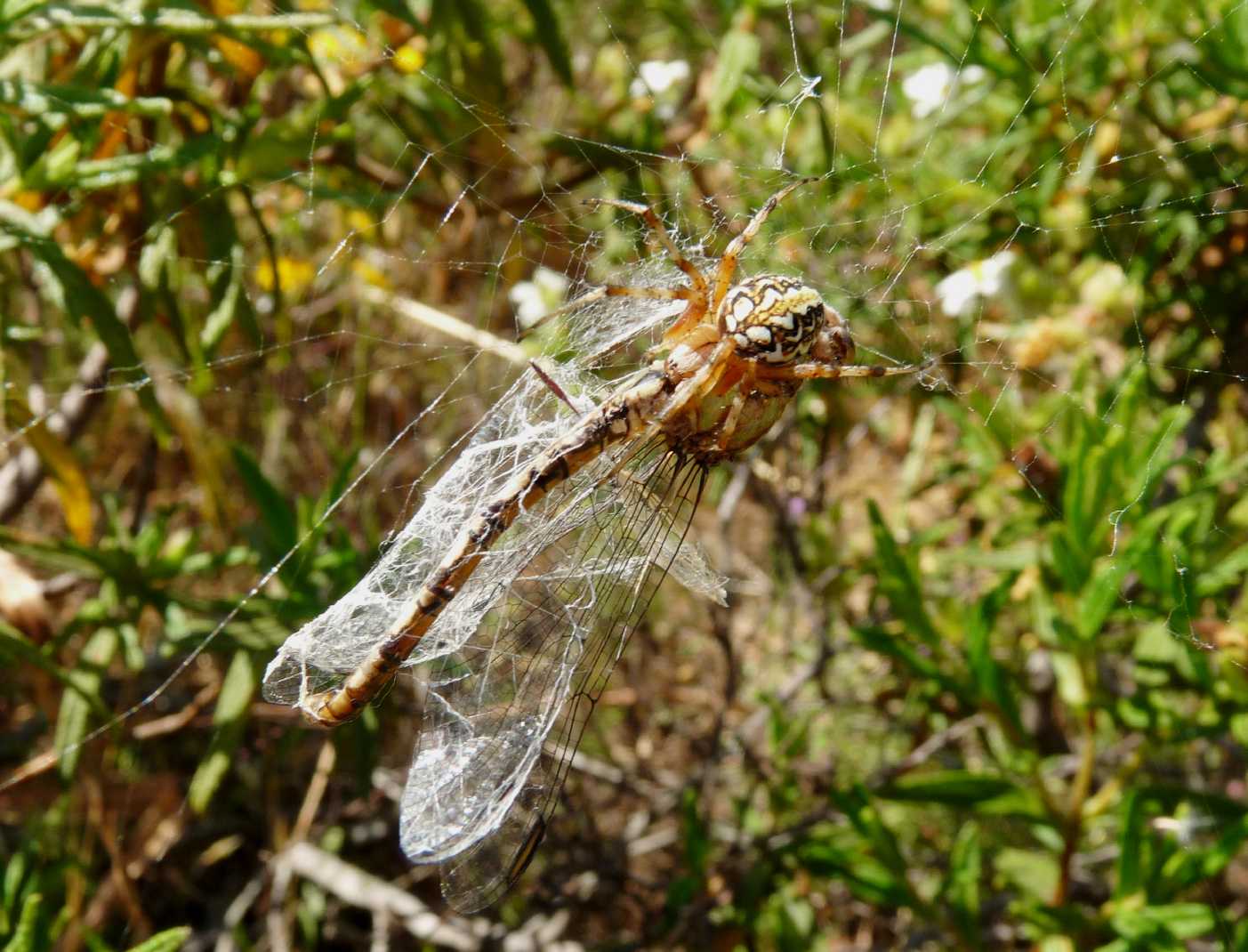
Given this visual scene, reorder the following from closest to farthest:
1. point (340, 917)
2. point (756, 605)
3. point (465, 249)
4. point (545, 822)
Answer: point (545, 822), point (340, 917), point (465, 249), point (756, 605)

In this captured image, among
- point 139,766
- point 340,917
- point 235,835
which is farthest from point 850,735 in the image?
point 139,766

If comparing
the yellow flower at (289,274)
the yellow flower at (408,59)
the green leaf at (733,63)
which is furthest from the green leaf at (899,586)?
the yellow flower at (289,274)

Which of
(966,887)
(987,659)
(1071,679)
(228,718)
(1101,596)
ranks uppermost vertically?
(228,718)

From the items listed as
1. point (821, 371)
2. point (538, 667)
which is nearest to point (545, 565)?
point (538, 667)

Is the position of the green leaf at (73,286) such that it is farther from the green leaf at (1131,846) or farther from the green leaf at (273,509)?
the green leaf at (1131,846)

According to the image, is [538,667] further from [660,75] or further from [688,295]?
[660,75]

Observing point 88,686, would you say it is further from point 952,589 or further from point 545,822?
point 952,589

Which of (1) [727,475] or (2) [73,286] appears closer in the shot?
(2) [73,286]
